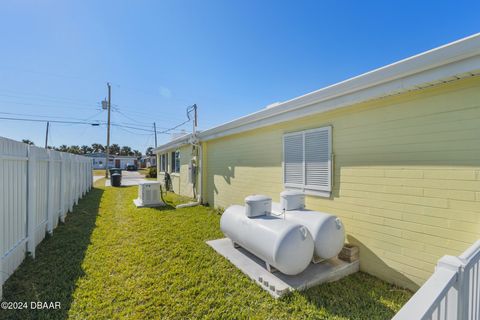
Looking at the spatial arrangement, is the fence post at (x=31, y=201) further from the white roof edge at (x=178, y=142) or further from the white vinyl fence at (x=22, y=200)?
the white roof edge at (x=178, y=142)

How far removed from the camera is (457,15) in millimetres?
4289

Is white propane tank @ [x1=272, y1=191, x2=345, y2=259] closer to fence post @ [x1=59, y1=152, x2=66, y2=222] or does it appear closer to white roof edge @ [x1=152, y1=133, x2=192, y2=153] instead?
fence post @ [x1=59, y1=152, x2=66, y2=222]

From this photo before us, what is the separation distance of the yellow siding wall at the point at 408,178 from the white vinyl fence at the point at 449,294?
137cm

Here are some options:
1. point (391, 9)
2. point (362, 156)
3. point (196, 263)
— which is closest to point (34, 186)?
point (196, 263)

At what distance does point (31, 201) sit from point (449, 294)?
5.23 meters

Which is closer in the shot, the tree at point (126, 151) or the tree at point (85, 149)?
the tree at point (85, 149)

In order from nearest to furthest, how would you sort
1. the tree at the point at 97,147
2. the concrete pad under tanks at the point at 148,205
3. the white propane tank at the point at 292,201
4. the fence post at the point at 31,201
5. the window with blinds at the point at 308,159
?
the fence post at the point at 31,201, the white propane tank at the point at 292,201, the window with blinds at the point at 308,159, the concrete pad under tanks at the point at 148,205, the tree at the point at 97,147

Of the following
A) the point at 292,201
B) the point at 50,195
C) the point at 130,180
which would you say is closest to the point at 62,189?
the point at 50,195

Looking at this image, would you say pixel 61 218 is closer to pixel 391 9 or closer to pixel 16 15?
pixel 16 15

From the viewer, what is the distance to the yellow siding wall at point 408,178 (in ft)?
8.12

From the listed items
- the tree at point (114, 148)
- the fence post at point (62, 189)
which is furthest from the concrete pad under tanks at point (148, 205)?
the tree at point (114, 148)

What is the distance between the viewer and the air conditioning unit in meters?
8.12

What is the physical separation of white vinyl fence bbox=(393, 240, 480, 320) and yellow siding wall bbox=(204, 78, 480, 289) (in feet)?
4.51

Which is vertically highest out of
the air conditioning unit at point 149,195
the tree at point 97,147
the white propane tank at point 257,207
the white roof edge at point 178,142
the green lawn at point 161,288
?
the tree at point 97,147
